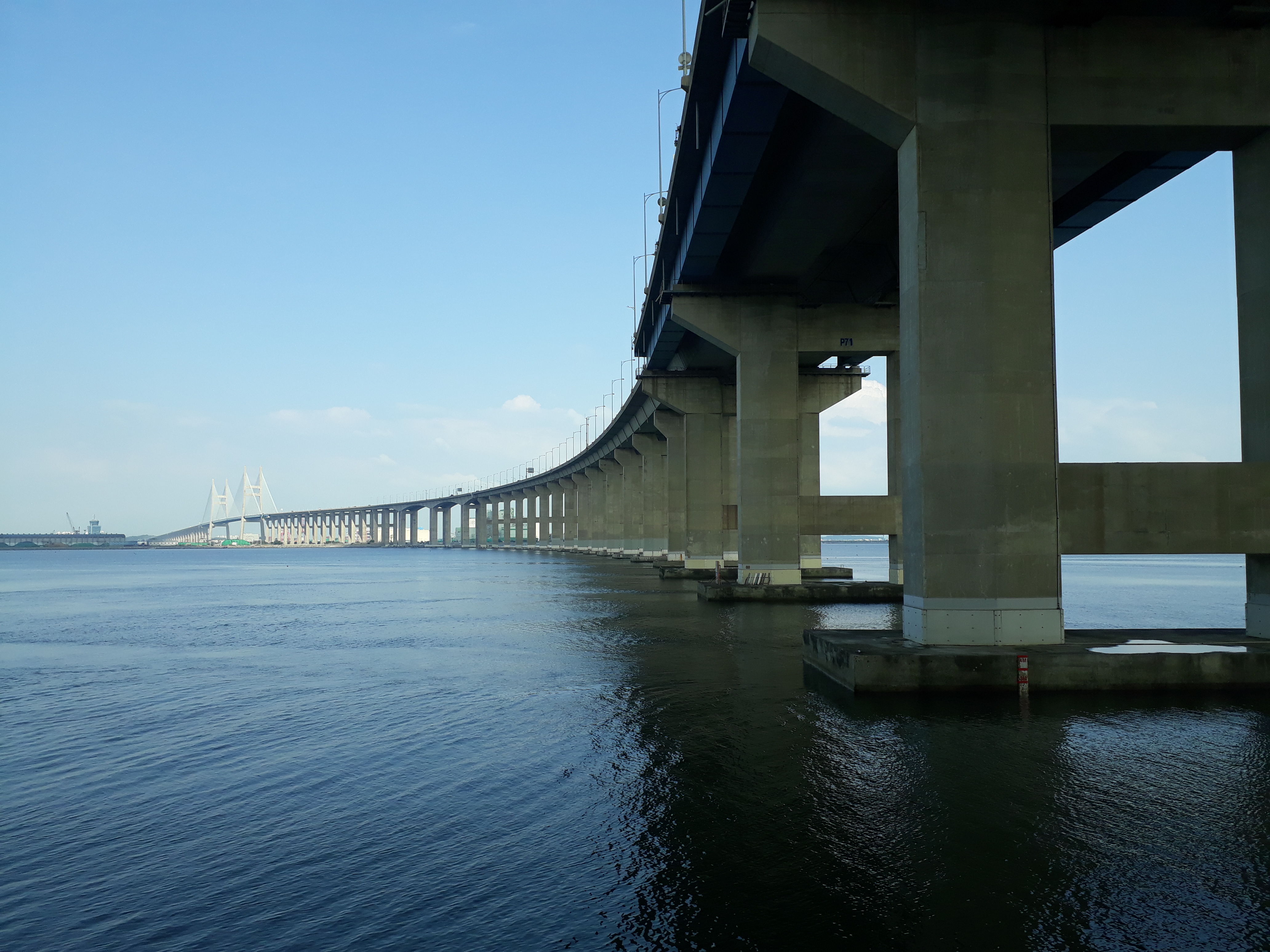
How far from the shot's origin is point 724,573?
60.5 metres

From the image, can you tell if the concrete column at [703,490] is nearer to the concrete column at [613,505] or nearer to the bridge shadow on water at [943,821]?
the bridge shadow on water at [943,821]

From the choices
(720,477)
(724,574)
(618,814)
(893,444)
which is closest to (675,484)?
(720,477)

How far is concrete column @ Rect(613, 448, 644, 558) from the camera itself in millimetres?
115875

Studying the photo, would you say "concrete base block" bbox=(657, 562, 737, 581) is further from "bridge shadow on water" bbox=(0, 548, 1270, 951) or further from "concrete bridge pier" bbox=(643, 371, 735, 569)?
"bridge shadow on water" bbox=(0, 548, 1270, 951)

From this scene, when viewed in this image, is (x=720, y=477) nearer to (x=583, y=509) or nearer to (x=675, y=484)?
(x=675, y=484)

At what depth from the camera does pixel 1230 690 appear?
18531 mm

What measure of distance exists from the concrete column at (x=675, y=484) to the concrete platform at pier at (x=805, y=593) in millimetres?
34613

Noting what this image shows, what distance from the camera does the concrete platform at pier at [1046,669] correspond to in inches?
717

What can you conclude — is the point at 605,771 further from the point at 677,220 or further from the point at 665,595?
the point at 665,595

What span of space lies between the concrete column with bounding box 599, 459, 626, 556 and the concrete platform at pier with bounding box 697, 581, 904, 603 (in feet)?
267

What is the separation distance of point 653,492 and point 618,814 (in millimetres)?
92072

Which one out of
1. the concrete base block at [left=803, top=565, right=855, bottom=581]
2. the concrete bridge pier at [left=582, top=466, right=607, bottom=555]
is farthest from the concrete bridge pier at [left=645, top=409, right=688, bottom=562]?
the concrete bridge pier at [left=582, top=466, right=607, bottom=555]

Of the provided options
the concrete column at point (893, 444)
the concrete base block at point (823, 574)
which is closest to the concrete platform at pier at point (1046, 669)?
the concrete column at point (893, 444)

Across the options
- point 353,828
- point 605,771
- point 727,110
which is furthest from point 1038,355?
point 353,828
